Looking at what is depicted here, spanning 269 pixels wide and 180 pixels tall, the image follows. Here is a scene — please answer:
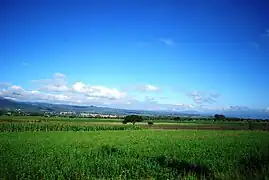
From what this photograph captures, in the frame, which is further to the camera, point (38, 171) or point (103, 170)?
point (103, 170)

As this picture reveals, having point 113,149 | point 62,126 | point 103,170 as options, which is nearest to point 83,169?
point 103,170

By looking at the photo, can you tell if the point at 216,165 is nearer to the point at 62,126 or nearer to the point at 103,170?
the point at 103,170

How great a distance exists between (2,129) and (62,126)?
16224mm

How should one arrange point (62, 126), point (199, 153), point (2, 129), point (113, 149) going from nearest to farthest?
point (199, 153)
point (113, 149)
point (2, 129)
point (62, 126)

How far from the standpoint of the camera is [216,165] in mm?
19844

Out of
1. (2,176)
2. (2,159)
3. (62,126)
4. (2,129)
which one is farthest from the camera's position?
(62,126)

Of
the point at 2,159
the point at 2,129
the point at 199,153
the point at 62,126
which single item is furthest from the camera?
the point at 62,126

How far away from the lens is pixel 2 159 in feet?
69.7

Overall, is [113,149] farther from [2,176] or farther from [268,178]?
[268,178]

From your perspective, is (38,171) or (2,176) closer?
(2,176)

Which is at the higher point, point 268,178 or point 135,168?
point 268,178

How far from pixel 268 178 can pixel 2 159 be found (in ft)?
61.5

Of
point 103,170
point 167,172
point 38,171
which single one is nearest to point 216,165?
point 167,172

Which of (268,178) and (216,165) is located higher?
(268,178)
